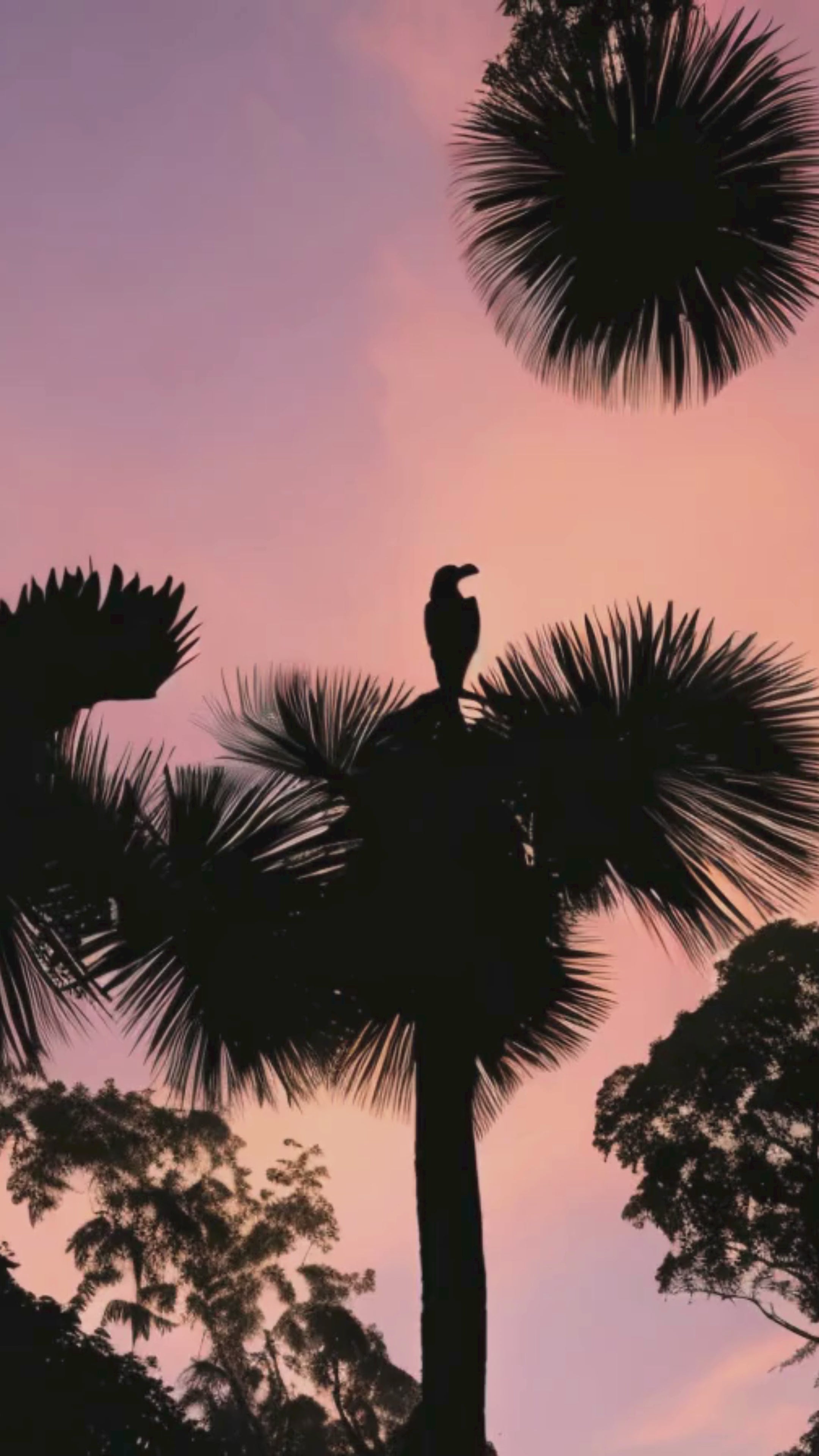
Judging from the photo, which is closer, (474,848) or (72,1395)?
(474,848)

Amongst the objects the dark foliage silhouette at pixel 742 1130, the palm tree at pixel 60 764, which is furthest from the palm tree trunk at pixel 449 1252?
the dark foliage silhouette at pixel 742 1130

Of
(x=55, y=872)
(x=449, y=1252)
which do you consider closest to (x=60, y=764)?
(x=55, y=872)

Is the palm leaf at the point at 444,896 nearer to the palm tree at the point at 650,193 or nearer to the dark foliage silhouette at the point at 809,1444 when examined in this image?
the palm tree at the point at 650,193

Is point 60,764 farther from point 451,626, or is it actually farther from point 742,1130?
point 742,1130

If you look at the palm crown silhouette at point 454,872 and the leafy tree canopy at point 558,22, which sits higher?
the leafy tree canopy at point 558,22

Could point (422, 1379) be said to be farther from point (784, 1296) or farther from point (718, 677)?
point (784, 1296)

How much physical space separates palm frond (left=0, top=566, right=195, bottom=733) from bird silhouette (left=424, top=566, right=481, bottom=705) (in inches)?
80.6

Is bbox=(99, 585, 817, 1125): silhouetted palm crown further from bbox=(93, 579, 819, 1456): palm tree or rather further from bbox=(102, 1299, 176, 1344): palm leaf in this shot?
bbox=(102, 1299, 176, 1344): palm leaf

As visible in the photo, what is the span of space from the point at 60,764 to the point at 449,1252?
2.79 meters

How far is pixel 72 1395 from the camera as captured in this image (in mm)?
13141

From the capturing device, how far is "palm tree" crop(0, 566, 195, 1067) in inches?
183

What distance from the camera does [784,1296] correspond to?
81.8 ft

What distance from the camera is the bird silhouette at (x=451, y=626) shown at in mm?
7551

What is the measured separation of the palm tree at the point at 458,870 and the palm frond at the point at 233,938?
12 mm
